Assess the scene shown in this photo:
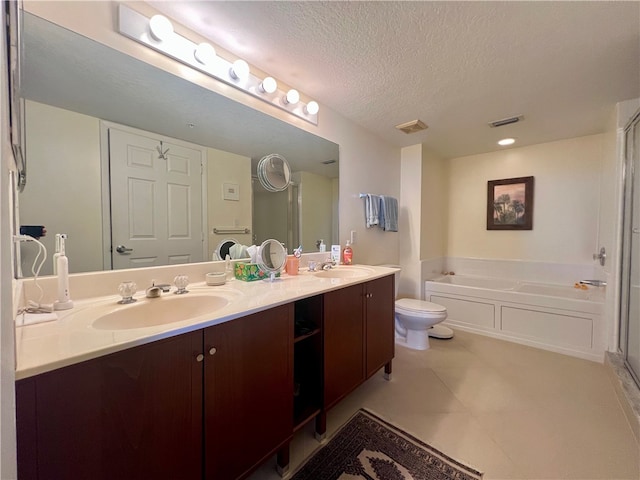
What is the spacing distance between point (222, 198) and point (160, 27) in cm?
82

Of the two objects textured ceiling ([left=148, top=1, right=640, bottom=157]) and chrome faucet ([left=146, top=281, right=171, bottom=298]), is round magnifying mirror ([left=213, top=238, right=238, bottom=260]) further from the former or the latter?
textured ceiling ([left=148, top=1, right=640, bottom=157])

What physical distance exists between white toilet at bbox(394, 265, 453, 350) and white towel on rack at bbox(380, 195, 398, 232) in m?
0.63

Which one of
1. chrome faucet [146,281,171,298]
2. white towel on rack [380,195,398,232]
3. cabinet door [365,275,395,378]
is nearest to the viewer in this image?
chrome faucet [146,281,171,298]

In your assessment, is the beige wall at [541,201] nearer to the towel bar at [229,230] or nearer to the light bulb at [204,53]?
the towel bar at [229,230]

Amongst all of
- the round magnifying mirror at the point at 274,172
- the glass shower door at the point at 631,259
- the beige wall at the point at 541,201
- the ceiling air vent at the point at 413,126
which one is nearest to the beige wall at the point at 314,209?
the round magnifying mirror at the point at 274,172

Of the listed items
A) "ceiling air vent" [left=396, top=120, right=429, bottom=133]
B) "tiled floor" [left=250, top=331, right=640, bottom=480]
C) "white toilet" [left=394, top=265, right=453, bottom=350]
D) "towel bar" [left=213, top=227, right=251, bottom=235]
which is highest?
"ceiling air vent" [left=396, top=120, right=429, bottom=133]

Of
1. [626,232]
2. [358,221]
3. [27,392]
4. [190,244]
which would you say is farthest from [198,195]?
[626,232]

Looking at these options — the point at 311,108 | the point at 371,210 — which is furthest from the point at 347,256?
the point at 311,108

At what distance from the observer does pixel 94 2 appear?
→ 1.07 metres

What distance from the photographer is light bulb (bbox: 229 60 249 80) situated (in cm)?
147

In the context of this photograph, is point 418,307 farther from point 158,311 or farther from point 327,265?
point 158,311

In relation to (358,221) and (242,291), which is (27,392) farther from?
(358,221)

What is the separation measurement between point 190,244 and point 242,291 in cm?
40

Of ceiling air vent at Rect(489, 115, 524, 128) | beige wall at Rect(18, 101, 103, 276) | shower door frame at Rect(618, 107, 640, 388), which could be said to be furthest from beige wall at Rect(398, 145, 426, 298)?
beige wall at Rect(18, 101, 103, 276)
